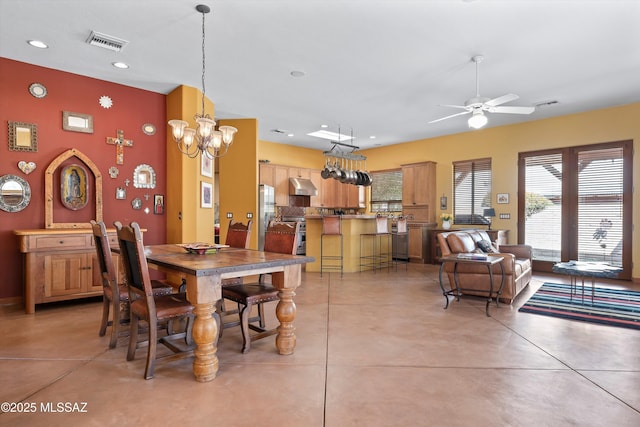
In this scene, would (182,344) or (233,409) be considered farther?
(182,344)

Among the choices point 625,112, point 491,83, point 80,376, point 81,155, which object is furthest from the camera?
point 625,112

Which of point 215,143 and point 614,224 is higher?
point 215,143

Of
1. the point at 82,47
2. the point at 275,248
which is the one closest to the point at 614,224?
the point at 275,248

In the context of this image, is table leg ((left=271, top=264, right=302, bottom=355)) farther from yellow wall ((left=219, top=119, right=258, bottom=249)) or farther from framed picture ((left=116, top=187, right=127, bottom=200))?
yellow wall ((left=219, top=119, right=258, bottom=249))

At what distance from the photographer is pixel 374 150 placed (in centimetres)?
978

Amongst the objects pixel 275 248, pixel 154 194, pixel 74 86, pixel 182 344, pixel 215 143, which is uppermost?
pixel 74 86

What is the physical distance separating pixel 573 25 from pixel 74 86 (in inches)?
235

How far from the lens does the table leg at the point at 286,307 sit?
9.05 feet

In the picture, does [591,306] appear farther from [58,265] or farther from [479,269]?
[58,265]

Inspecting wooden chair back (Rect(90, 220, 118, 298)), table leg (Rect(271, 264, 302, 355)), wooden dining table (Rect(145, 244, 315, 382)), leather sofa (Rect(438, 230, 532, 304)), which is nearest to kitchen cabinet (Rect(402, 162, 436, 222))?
leather sofa (Rect(438, 230, 532, 304))

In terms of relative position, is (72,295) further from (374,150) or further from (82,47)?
(374,150)

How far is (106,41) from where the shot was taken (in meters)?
3.70

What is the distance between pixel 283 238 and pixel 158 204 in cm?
283


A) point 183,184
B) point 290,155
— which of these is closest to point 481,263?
point 183,184
